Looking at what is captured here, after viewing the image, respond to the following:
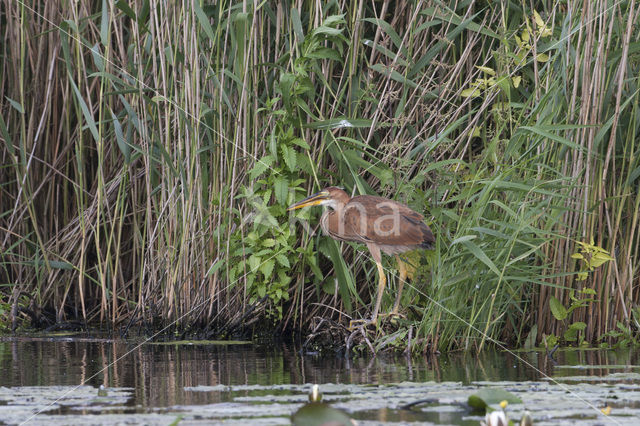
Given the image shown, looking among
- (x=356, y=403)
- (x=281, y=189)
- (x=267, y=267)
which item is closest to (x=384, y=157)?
(x=281, y=189)

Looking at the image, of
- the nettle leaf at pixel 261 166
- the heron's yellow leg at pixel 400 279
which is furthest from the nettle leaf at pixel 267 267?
the heron's yellow leg at pixel 400 279

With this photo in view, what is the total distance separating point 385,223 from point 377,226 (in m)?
0.05

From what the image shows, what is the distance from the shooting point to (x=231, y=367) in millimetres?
4098

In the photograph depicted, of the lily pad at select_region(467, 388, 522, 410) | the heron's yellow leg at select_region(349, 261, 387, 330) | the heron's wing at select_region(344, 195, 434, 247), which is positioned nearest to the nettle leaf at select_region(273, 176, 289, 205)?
the heron's wing at select_region(344, 195, 434, 247)

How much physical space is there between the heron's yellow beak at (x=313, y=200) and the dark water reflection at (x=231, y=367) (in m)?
0.77

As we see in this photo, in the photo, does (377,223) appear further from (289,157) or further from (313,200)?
(289,157)

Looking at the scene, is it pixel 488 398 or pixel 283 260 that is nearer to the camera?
pixel 488 398

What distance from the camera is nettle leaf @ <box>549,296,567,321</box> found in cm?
464

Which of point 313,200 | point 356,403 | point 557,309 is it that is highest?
point 313,200

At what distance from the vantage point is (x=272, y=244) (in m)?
5.14

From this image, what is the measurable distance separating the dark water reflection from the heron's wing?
0.60 metres

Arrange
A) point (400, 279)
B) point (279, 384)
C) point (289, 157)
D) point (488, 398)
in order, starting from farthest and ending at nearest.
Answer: point (289, 157) < point (400, 279) < point (279, 384) < point (488, 398)

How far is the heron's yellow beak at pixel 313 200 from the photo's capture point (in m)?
4.99

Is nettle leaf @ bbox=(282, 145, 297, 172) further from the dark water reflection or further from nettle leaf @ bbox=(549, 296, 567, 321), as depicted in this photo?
nettle leaf @ bbox=(549, 296, 567, 321)
